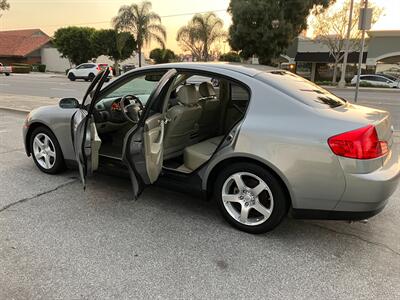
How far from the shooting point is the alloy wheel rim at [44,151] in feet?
15.3

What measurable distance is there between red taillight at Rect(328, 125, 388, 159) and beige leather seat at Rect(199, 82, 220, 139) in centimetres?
182

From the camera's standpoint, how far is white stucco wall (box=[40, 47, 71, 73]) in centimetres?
5291

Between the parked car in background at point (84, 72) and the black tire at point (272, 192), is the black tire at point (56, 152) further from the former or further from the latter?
the parked car in background at point (84, 72)

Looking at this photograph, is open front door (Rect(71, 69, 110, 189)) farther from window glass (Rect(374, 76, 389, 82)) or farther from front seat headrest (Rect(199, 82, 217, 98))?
window glass (Rect(374, 76, 389, 82))

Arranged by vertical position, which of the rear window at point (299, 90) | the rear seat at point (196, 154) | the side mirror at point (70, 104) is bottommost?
the rear seat at point (196, 154)

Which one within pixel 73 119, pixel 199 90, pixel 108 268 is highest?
pixel 199 90

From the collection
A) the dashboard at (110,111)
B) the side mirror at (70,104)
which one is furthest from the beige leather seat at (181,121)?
the side mirror at (70,104)

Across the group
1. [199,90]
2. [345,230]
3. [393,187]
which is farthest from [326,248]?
[199,90]

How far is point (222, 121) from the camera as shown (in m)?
4.60

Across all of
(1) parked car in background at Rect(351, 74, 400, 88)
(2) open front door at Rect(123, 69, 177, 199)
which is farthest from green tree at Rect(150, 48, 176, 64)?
(2) open front door at Rect(123, 69, 177, 199)

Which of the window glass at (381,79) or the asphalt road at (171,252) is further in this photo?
the window glass at (381,79)

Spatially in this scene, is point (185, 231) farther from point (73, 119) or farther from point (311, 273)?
point (73, 119)

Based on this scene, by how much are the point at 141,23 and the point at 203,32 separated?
6.05 m

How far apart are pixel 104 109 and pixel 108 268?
2431 millimetres
